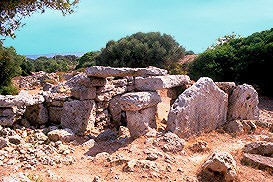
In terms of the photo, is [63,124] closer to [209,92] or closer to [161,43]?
[209,92]

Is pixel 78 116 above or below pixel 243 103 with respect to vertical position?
below

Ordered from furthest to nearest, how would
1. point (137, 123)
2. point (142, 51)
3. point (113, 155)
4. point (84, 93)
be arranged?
point (142, 51), point (84, 93), point (137, 123), point (113, 155)

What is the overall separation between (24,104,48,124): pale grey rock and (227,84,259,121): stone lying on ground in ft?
18.9

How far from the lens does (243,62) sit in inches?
842

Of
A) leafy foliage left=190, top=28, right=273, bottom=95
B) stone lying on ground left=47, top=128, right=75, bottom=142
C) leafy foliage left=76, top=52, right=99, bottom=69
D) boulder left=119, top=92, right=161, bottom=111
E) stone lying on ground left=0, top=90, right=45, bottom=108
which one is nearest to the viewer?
boulder left=119, top=92, right=161, bottom=111

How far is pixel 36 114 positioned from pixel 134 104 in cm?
378

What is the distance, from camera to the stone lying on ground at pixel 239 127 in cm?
911

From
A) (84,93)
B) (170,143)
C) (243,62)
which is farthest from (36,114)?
(243,62)

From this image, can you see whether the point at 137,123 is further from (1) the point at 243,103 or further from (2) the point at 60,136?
(1) the point at 243,103

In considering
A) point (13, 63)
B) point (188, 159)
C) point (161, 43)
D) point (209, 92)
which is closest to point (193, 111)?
point (209, 92)

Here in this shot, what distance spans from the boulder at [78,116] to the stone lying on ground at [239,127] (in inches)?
160

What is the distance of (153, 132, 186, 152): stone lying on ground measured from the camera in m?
7.23

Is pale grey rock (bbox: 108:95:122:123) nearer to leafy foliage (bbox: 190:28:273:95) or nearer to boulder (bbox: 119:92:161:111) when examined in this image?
boulder (bbox: 119:92:161:111)

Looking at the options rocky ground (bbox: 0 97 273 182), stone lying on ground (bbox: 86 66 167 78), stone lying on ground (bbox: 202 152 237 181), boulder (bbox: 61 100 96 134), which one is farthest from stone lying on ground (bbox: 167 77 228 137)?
boulder (bbox: 61 100 96 134)
